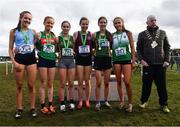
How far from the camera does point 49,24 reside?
20.9ft

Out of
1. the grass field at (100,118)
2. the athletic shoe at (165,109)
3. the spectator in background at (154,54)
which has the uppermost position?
the spectator in background at (154,54)

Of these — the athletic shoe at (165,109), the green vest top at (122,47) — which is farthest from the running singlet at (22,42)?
the athletic shoe at (165,109)

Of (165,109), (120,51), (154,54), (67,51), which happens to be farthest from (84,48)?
(165,109)

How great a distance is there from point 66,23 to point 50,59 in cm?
86

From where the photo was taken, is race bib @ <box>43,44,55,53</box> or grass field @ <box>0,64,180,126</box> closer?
grass field @ <box>0,64,180,126</box>

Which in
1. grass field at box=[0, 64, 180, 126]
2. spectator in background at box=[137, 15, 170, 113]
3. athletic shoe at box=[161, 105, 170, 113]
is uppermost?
spectator in background at box=[137, 15, 170, 113]

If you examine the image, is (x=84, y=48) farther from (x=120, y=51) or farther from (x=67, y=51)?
(x=120, y=51)

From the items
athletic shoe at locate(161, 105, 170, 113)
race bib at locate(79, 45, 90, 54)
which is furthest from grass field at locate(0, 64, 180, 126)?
race bib at locate(79, 45, 90, 54)

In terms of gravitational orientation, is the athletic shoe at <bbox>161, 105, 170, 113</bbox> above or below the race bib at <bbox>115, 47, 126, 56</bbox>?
below

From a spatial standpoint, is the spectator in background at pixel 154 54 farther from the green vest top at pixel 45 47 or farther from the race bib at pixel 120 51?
Answer: the green vest top at pixel 45 47

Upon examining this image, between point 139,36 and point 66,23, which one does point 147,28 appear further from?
point 66,23

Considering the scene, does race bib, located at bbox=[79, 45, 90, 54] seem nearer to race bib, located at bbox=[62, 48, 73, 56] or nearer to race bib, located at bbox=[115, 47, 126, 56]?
race bib, located at bbox=[62, 48, 73, 56]

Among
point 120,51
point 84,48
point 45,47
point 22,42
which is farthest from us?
point 84,48

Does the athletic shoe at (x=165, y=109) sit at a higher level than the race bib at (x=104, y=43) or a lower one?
lower
